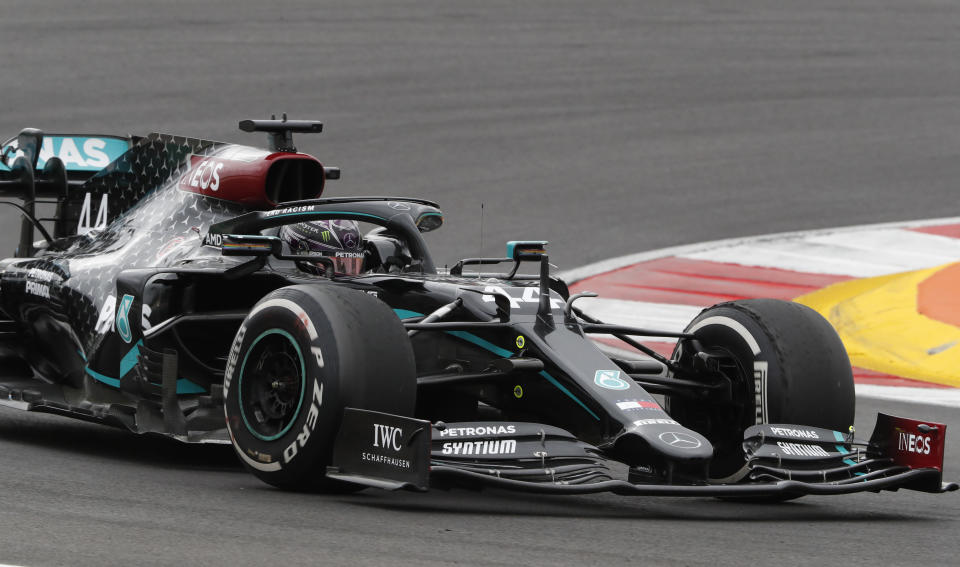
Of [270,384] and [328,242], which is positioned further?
[328,242]

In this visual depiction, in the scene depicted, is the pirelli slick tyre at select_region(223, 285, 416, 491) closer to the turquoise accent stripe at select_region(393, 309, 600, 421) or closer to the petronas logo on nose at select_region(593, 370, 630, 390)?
the turquoise accent stripe at select_region(393, 309, 600, 421)

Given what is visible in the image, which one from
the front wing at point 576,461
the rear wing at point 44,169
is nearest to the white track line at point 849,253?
the rear wing at point 44,169

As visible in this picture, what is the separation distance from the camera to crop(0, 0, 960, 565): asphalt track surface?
5.91 m

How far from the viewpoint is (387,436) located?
6.27 m

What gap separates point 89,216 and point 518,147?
11188mm

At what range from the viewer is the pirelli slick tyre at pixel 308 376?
254 inches

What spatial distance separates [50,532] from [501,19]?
24.2 meters

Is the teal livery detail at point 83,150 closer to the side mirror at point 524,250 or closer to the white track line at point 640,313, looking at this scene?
the side mirror at point 524,250

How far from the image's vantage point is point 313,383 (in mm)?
6512

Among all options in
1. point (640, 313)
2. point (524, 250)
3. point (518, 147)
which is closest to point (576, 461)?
point (524, 250)

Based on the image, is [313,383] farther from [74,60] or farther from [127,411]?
[74,60]

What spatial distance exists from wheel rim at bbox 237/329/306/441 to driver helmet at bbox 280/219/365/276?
146 centimetres

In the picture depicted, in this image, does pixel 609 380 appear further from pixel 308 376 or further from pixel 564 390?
pixel 308 376

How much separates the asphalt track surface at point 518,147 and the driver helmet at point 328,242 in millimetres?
1220
